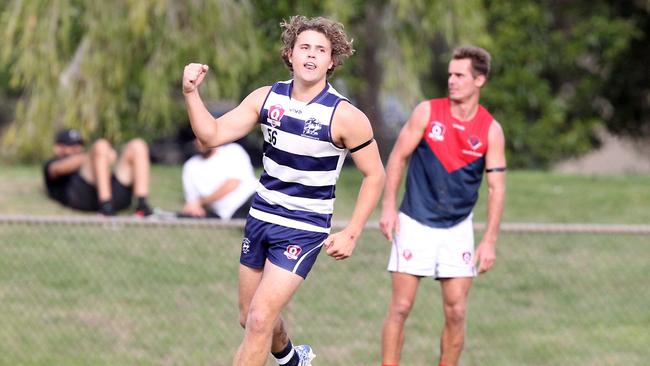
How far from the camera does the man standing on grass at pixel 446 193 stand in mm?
6719

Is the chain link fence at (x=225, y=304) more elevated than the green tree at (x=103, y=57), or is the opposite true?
the green tree at (x=103, y=57)

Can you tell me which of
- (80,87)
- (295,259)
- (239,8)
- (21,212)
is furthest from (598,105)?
(295,259)

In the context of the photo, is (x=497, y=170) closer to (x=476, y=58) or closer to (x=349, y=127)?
(x=476, y=58)

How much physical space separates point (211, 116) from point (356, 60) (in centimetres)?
1082

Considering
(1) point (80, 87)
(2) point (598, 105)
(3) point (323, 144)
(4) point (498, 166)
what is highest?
(3) point (323, 144)

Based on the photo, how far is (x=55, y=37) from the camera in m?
A: 12.4

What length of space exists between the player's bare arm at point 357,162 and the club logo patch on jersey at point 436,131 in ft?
3.90

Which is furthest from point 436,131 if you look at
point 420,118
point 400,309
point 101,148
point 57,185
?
point 57,185

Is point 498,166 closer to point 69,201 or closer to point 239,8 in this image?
point 69,201

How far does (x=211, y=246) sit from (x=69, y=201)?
7.35 ft

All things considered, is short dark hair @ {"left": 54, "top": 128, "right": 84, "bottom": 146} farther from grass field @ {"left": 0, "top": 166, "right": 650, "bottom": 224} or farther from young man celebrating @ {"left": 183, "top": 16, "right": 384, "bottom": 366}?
young man celebrating @ {"left": 183, "top": 16, "right": 384, "bottom": 366}

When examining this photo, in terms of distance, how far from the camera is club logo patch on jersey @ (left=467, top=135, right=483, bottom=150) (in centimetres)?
670

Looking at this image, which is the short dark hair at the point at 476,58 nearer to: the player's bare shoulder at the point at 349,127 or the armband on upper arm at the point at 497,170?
the armband on upper arm at the point at 497,170

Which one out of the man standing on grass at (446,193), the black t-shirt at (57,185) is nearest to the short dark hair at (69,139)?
the black t-shirt at (57,185)
